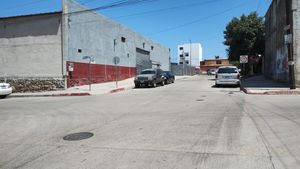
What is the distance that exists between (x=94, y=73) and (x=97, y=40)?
3389mm

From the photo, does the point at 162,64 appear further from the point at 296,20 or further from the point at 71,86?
the point at 296,20

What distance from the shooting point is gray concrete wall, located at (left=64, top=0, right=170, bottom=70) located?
27906 mm

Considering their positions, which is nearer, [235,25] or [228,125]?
[228,125]

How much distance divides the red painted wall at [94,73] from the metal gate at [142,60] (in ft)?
17.8

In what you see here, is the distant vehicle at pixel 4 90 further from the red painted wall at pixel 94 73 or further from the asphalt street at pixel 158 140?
the asphalt street at pixel 158 140

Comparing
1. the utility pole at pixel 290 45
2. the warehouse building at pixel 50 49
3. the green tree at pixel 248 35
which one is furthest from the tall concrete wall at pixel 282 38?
the warehouse building at pixel 50 49

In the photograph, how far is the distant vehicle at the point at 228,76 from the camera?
25734mm

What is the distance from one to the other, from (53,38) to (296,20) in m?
18.1

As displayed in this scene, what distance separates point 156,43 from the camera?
5741 centimetres

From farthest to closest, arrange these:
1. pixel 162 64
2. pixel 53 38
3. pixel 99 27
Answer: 1. pixel 162 64
2. pixel 99 27
3. pixel 53 38

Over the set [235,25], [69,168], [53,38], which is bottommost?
[69,168]

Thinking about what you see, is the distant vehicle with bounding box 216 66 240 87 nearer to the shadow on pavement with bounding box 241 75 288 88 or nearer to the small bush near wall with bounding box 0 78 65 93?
the shadow on pavement with bounding box 241 75 288 88

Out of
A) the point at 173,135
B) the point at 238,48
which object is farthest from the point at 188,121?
the point at 238,48

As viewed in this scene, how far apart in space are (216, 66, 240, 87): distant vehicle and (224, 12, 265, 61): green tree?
60.7 ft
